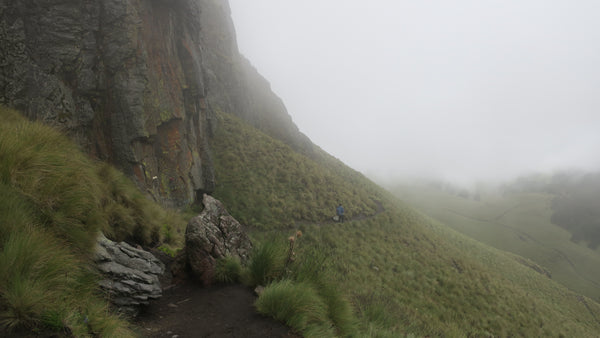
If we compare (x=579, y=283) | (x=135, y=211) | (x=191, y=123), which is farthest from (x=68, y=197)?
(x=579, y=283)

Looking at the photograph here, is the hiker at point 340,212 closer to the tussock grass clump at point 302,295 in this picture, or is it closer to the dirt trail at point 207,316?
the tussock grass clump at point 302,295

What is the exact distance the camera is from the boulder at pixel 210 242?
19.2ft

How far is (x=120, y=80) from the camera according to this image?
12.0 meters

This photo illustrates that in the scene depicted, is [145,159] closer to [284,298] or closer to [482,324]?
[284,298]

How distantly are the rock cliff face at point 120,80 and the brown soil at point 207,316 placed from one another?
869cm

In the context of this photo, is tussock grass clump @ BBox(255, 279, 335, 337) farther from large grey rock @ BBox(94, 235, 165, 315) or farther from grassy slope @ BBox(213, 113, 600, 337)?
grassy slope @ BBox(213, 113, 600, 337)

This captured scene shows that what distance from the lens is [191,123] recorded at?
1838cm

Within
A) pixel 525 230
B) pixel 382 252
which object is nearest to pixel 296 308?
pixel 382 252

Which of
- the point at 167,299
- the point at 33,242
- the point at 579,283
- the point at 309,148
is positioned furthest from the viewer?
the point at 579,283

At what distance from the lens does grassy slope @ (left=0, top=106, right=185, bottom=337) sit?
2.38m

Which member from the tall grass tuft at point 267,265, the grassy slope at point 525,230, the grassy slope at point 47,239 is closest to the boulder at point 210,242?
the tall grass tuft at point 267,265

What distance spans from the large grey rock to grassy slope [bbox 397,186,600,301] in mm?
114583

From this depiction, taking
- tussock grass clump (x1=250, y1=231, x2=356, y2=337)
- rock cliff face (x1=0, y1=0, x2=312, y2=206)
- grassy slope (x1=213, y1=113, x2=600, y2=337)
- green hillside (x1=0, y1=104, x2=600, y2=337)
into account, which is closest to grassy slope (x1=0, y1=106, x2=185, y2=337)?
green hillside (x1=0, y1=104, x2=600, y2=337)

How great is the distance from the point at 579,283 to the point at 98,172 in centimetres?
12641
